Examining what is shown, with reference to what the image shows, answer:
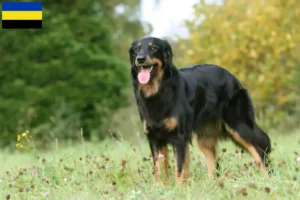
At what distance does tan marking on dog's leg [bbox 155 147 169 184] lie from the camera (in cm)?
616

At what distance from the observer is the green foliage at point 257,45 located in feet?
48.9

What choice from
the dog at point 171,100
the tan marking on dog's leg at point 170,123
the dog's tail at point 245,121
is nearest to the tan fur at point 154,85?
the dog at point 171,100

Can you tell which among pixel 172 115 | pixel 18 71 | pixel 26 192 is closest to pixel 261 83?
pixel 18 71

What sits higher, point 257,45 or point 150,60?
point 150,60

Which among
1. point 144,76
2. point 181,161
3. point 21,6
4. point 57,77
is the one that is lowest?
point 57,77

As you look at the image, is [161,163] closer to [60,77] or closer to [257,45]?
[257,45]

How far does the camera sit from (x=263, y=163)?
7.09 meters

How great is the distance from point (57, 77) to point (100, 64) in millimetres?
1481

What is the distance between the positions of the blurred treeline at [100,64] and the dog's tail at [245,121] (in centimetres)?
720

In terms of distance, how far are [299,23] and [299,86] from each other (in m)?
1.66

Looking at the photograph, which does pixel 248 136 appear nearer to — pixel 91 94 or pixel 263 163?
pixel 263 163

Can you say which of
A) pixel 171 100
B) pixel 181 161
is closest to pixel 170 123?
pixel 171 100

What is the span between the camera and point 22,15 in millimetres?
19797

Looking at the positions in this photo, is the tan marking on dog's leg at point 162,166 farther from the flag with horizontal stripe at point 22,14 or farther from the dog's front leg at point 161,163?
the flag with horizontal stripe at point 22,14
